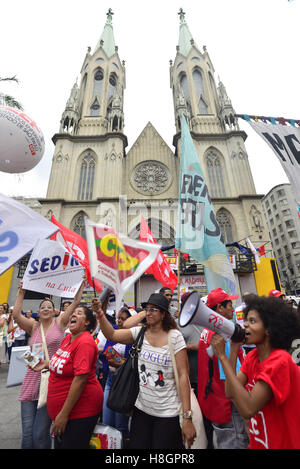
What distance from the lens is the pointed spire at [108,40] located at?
29845mm

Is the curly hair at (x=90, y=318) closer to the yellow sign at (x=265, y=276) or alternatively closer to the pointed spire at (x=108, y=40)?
the yellow sign at (x=265, y=276)

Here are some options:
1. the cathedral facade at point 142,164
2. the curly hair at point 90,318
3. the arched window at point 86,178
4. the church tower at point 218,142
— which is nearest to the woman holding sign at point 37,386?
the curly hair at point 90,318

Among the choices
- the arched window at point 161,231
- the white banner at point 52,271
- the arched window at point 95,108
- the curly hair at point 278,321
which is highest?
the arched window at point 95,108

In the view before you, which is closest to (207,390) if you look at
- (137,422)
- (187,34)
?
(137,422)

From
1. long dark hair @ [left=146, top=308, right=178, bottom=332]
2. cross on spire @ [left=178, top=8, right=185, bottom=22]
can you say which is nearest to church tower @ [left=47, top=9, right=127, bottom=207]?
cross on spire @ [left=178, top=8, right=185, bottom=22]

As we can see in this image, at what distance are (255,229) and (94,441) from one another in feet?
62.4

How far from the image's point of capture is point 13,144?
402 cm

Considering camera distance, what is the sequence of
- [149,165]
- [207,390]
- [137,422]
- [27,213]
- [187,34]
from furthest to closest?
[187,34] → [149,165] → [27,213] → [207,390] → [137,422]

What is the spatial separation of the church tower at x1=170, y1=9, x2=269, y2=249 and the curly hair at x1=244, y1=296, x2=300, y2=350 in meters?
18.2

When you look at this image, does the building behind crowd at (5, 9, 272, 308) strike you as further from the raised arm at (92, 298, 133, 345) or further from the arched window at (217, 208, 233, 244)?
the raised arm at (92, 298, 133, 345)

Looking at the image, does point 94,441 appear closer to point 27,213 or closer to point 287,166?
point 27,213

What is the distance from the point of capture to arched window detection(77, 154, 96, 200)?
2075 cm

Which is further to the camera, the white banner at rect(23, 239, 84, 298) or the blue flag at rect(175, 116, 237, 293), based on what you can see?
the blue flag at rect(175, 116, 237, 293)

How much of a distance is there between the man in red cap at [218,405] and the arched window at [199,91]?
89.0 feet
